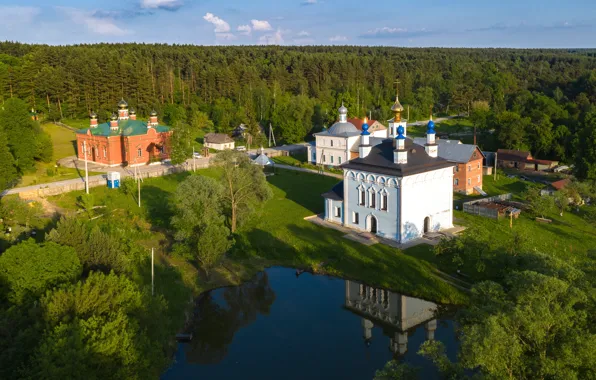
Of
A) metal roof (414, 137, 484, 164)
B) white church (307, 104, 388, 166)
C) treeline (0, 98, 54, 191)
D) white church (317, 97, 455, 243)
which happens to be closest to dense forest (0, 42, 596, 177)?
metal roof (414, 137, 484, 164)

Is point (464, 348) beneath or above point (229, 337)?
above

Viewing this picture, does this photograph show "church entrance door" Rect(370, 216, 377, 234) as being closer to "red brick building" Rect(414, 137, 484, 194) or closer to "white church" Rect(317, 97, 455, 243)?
"white church" Rect(317, 97, 455, 243)

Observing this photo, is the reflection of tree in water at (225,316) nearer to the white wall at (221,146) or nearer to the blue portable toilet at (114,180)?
the blue portable toilet at (114,180)

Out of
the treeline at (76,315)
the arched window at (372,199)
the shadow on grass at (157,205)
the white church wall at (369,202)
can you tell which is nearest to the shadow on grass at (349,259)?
the white church wall at (369,202)

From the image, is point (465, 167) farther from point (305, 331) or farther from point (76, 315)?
point (76, 315)

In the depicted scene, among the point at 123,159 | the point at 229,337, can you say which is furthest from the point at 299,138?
the point at 229,337

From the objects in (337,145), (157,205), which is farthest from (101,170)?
(337,145)

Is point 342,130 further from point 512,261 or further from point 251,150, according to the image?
point 512,261
